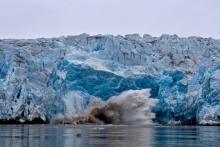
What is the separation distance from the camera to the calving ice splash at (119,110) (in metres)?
47.6

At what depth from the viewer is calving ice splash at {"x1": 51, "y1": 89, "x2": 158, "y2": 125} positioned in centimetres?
4762

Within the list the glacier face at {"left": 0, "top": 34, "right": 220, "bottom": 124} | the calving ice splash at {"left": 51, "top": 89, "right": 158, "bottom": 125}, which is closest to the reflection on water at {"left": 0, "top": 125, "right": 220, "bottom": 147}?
the glacier face at {"left": 0, "top": 34, "right": 220, "bottom": 124}

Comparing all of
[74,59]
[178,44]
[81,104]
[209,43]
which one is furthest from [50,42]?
[209,43]

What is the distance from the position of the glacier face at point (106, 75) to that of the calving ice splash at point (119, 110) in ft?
1.88

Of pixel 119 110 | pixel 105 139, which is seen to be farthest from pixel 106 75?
pixel 105 139

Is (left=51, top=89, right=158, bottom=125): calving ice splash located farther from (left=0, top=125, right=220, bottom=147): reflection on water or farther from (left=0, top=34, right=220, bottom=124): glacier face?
(left=0, top=125, right=220, bottom=147): reflection on water

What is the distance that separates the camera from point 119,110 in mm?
50781

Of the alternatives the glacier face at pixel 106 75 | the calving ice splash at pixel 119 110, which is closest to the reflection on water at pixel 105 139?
the glacier face at pixel 106 75

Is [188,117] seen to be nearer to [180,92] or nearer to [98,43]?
[180,92]

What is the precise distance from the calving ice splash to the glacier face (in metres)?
0.57

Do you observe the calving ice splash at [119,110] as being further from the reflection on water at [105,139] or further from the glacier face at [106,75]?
the reflection on water at [105,139]

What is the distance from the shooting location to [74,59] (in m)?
50.0

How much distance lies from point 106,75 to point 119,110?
4.34 meters

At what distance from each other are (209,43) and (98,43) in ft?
38.5
